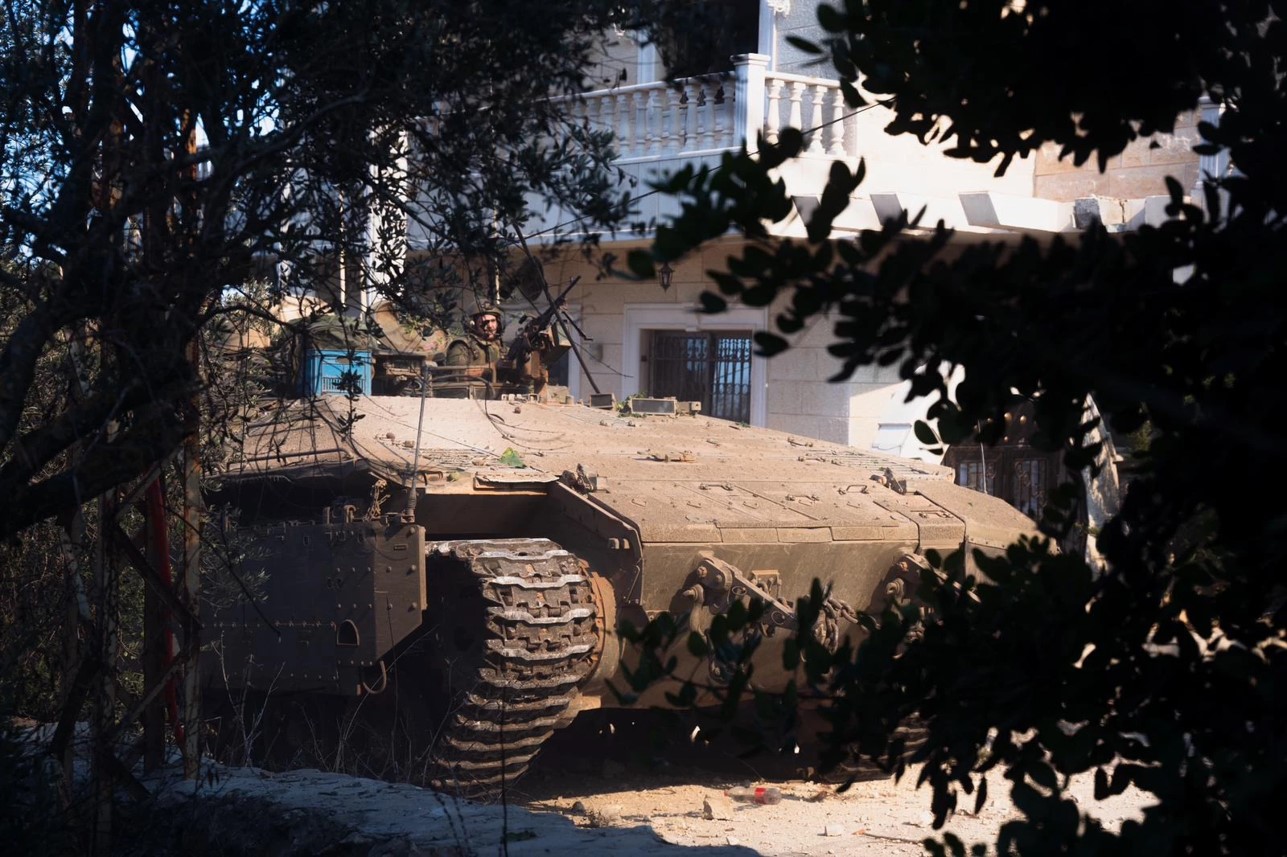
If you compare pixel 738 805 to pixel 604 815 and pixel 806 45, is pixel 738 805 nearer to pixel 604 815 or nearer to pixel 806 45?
pixel 604 815

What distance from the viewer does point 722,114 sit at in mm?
13336

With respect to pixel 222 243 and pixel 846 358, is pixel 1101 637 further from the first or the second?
pixel 222 243

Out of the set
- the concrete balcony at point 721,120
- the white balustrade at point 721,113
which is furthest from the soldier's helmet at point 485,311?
the white balustrade at point 721,113

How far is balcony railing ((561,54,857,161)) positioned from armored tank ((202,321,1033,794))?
522cm

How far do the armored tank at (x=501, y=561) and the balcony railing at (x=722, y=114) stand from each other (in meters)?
5.22

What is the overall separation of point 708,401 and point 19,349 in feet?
37.6

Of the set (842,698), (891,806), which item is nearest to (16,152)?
(842,698)

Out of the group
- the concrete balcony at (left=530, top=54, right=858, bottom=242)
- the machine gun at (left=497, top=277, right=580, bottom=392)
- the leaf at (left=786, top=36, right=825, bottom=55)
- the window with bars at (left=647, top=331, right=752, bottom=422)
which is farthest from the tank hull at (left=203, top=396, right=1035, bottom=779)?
the window with bars at (left=647, top=331, right=752, bottom=422)

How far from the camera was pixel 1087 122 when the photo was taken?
2.23 meters

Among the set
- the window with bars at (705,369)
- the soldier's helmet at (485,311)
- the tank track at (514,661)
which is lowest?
the tank track at (514,661)

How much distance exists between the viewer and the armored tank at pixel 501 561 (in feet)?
24.0

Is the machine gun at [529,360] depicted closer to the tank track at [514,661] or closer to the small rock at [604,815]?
the tank track at [514,661]

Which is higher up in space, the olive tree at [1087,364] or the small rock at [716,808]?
the olive tree at [1087,364]

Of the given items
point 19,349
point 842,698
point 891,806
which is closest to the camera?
point 842,698
